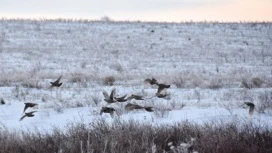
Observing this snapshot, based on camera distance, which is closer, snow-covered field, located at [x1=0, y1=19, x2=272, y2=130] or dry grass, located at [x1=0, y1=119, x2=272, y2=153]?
dry grass, located at [x1=0, y1=119, x2=272, y2=153]

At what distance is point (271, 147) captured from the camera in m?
5.55

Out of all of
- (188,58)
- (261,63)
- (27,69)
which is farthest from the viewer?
(188,58)

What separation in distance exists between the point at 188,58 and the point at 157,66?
12.3 ft

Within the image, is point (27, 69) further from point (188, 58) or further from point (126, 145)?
point (126, 145)

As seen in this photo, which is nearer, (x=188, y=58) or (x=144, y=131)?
(x=144, y=131)

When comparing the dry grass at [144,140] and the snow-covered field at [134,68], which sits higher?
the dry grass at [144,140]

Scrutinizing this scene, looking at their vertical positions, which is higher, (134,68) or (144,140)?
(144,140)

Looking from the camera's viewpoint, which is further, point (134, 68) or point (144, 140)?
point (134, 68)

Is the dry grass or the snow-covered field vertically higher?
the dry grass

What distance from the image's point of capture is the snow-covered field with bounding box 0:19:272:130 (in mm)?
9211

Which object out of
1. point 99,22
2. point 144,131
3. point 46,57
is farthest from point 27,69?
point 99,22

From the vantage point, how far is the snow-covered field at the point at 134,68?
30.2ft

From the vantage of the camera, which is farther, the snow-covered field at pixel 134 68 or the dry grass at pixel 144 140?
the snow-covered field at pixel 134 68

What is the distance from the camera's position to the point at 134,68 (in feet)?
69.7
